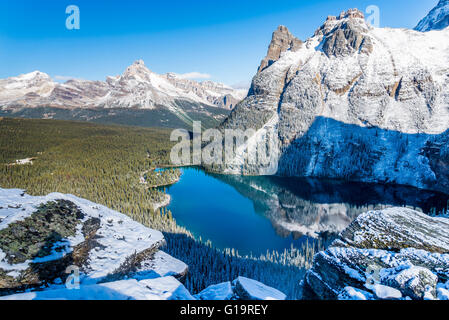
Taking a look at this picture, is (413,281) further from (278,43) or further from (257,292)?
(278,43)

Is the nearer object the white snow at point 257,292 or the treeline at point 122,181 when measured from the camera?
the white snow at point 257,292

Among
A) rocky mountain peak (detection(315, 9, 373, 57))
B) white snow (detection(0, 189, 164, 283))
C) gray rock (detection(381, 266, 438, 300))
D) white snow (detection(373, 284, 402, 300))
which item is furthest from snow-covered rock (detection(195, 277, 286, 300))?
rocky mountain peak (detection(315, 9, 373, 57))

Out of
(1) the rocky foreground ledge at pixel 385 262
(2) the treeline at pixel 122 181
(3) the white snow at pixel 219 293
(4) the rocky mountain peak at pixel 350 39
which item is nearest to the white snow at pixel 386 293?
(1) the rocky foreground ledge at pixel 385 262

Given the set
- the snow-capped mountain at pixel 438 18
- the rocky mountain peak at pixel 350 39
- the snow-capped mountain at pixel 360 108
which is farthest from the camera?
the snow-capped mountain at pixel 438 18

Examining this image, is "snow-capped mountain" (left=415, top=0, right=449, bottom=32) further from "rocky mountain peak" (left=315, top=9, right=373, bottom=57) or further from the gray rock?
the gray rock

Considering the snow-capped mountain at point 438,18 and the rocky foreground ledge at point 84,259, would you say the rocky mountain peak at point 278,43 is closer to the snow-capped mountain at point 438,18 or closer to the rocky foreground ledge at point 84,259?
the snow-capped mountain at point 438,18
